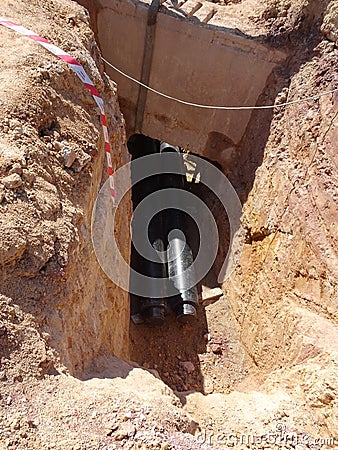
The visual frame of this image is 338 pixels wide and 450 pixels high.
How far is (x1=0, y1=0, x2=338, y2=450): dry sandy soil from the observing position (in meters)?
2.56

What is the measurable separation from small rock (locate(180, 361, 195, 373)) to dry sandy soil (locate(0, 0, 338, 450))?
0.03 m

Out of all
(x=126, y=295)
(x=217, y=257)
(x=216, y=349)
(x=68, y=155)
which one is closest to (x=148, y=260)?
(x=217, y=257)

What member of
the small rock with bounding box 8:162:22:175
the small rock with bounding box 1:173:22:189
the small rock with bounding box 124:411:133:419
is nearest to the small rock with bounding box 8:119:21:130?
the small rock with bounding box 8:162:22:175

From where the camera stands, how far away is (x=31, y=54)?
4.07 meters

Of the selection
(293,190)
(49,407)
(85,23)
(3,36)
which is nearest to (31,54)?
(3,36)

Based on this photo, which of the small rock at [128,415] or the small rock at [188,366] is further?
the small rock at [188,366]

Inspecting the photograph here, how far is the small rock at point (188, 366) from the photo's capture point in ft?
19.4

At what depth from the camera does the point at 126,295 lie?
206 inches

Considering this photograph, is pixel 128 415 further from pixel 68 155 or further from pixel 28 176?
pixel 68 155

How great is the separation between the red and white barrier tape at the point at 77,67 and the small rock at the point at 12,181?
1.69m

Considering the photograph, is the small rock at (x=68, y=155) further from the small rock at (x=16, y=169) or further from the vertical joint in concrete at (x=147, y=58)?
the vertical joint in concrete at (x=147, y=58)

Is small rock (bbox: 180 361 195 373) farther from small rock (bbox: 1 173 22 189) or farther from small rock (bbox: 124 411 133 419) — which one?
small rock (bbox: 1 173 22 189)

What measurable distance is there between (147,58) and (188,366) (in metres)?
5.19

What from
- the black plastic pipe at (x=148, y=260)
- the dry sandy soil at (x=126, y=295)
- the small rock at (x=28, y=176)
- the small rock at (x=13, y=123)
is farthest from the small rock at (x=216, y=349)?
the small rock at (x=13, y=123)
